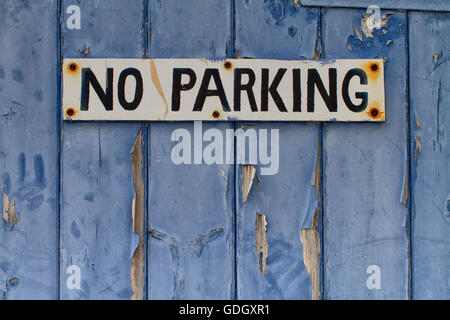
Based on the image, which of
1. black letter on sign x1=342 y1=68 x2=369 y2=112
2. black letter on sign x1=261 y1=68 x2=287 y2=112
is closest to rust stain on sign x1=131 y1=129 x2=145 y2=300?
black letter on sign x1=261 y1=68 x2=287 y2=112

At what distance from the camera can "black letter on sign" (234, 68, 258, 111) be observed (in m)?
A: 0.77

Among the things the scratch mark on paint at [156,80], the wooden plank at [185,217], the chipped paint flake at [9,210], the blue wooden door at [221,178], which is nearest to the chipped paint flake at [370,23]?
the blue wooden door at [221,178]

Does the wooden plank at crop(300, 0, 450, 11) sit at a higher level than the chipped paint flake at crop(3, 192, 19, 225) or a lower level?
higher

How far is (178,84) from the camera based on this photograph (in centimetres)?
77

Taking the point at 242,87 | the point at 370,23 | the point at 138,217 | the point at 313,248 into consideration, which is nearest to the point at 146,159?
the point at 138,217

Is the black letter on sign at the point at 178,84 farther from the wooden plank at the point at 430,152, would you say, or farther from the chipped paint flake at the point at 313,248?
the wooden plank at the point at 430,152

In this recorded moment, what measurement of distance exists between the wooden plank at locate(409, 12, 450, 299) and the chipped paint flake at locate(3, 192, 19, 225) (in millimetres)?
686

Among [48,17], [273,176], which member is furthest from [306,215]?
[48,17]

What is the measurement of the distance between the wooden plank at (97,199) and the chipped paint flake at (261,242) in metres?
0.21

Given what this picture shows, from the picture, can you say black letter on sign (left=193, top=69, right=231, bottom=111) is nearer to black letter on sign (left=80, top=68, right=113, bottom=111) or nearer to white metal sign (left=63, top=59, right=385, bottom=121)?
white metal sign (left=63, top=59, right=385, bottom=121)

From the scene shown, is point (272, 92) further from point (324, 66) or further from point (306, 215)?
point (306, 215)

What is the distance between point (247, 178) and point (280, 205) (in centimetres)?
7
